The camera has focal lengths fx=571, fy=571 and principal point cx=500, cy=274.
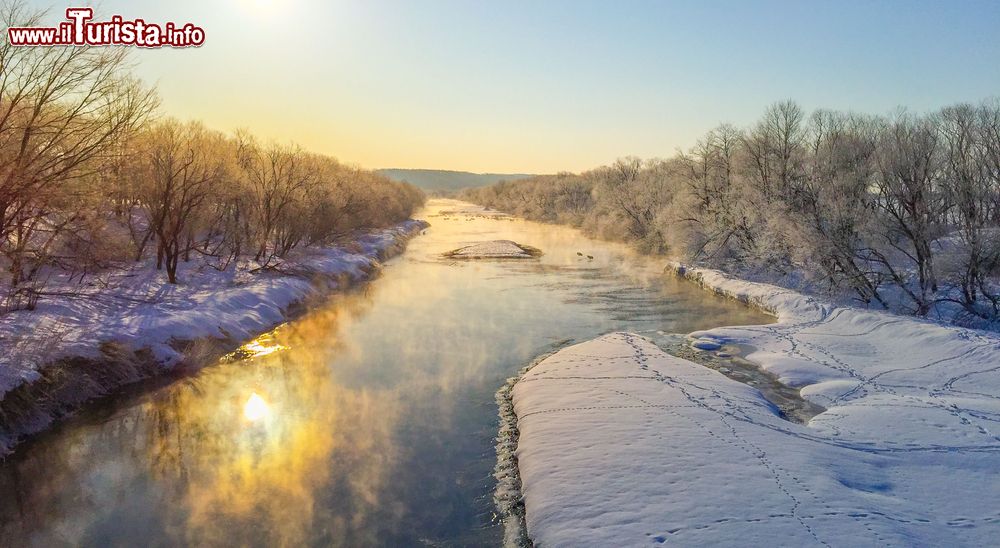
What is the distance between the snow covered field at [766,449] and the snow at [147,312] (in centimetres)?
1122

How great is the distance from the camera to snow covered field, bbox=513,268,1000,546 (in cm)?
842

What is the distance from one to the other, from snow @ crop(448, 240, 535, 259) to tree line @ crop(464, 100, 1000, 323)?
14280 mm

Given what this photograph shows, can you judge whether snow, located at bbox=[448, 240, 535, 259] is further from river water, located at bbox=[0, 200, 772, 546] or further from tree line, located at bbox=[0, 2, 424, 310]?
river water, located at bbox=[0, 200, 772, 546]

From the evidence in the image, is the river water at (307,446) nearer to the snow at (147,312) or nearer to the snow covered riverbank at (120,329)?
the snow covered riverbank at (120,329)

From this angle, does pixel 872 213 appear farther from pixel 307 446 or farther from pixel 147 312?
pixel 147 312

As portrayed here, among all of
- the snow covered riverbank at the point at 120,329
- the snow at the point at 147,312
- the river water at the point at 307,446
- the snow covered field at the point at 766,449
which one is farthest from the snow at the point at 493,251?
the snow covered field at the point at 766,449

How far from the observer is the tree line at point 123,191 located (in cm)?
1254

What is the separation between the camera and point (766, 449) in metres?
10.9

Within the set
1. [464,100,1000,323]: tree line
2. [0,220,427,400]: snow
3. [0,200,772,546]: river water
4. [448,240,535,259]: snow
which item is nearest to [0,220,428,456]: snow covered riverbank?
[0,220,427,400]: snow

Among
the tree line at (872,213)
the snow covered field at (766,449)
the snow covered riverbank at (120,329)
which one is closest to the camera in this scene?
the snow covered field at (766,449)

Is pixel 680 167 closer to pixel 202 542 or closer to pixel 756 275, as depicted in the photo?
pixel 756 275

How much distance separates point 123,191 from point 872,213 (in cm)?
3259

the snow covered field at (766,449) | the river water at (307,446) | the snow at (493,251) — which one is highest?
the snow at (493,251)

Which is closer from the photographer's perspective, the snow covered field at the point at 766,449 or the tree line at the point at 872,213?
the snow covered field at the point at 766,449
